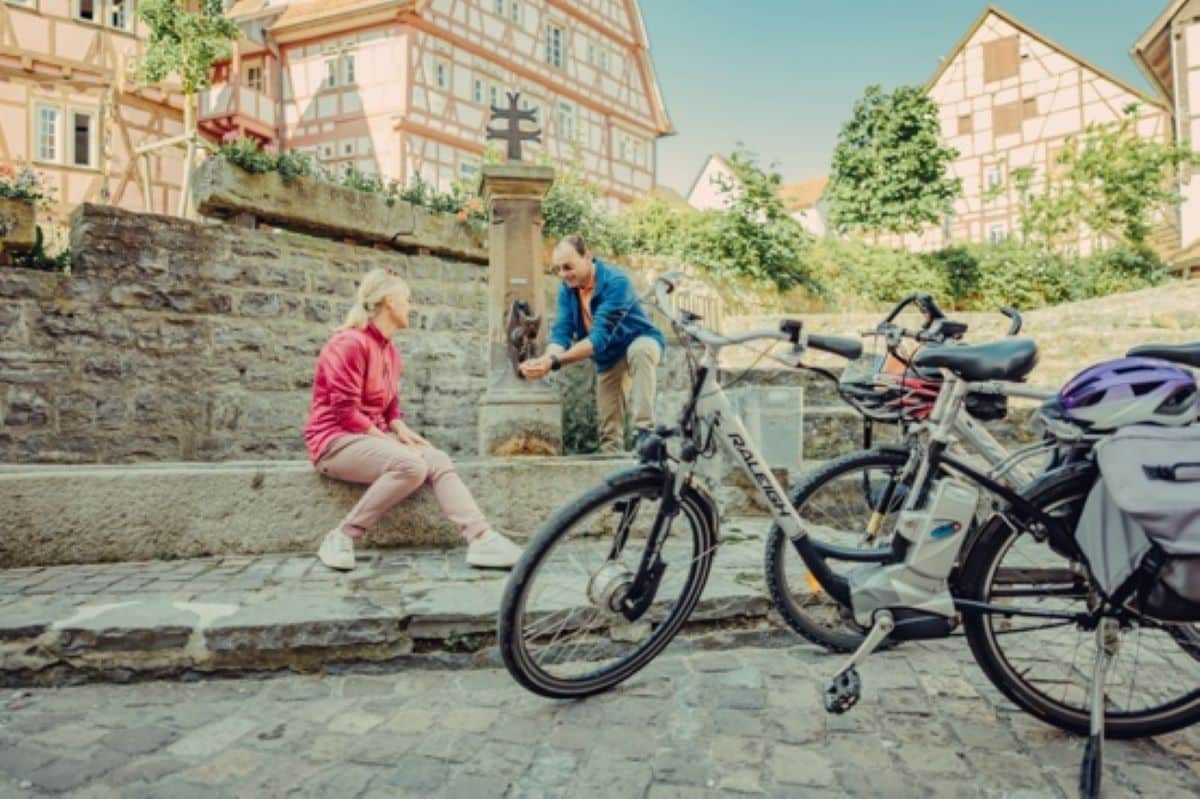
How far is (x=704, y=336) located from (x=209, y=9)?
17893 mm

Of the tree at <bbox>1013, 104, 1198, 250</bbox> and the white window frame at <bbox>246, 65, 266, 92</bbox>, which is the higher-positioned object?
the white window frame at <bbox>246, 65, 266, 92</bbox>

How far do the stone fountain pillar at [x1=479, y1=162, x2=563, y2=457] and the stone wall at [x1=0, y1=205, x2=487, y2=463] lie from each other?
2.12m

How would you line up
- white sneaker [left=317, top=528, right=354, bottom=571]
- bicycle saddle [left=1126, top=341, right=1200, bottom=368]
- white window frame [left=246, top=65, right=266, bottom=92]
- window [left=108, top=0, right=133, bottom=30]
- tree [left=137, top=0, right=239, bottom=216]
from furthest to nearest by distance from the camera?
white window frame [left=246, top=65, right=266, bottom=92] → window [left=108, top=0, right=133, bottom=30] → tree [left=137, top=0, right=239, bottom=216] → white sneaker [left=317, top=528, right=354, bottom=571] → bicycle saddle [left=1126, top=341, right=1200, bottom=368]

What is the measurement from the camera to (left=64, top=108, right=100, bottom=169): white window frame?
55.3 ft

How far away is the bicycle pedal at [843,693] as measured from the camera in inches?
Result: 92.3

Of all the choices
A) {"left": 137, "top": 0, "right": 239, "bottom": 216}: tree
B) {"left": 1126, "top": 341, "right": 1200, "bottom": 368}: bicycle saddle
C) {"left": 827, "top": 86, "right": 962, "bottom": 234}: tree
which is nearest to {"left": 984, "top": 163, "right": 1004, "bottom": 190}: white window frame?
{"left": 827, "top": 86, "right": 962, "bottom": 234}: tree

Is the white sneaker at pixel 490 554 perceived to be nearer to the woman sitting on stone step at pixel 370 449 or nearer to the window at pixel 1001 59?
the woman sitting on stone step at pixel 370 449

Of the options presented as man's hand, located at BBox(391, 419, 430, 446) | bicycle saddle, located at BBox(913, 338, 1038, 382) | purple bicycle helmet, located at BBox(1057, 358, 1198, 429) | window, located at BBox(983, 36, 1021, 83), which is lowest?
man's hand, located at BBox(391, 419, 430, 446)

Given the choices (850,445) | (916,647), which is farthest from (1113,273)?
(916,647)

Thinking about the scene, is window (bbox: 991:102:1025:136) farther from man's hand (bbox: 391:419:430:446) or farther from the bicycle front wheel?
the bicycle front wheel

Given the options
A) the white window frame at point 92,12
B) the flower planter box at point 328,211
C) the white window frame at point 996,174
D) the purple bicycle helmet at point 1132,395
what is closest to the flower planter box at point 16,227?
the flower planter box at point 328,211

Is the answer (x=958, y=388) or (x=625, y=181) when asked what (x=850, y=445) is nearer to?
(x=958, y=388)

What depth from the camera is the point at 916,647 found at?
10.4ft

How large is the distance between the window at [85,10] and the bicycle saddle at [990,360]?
65.0 feet
